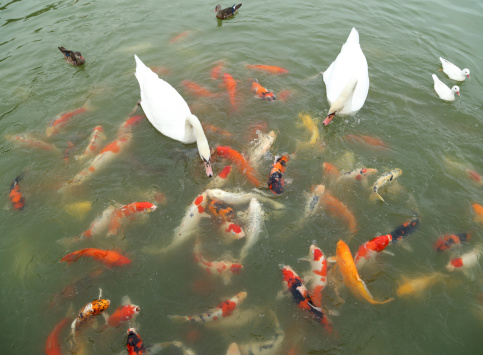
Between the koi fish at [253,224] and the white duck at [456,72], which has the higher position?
the white duck at [456,72]

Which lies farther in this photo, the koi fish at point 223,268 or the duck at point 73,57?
the duck at point 73,57

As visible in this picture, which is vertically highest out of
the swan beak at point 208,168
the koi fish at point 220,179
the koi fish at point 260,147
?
the swan beak at point 208,168

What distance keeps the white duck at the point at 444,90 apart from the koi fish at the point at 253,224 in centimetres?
712

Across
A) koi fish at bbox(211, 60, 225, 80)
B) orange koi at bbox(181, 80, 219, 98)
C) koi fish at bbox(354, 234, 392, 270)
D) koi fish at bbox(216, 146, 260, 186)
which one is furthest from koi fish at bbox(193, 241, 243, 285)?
koi fish at bbox(211, 60, 225, 80)

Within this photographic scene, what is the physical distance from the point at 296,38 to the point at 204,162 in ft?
25.7

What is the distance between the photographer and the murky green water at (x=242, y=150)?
524 cm

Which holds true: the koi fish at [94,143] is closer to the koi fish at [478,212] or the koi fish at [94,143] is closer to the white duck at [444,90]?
the koi fish at [478,212]

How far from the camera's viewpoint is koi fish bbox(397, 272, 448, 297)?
546cm

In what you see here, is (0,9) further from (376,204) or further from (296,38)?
(376,204)

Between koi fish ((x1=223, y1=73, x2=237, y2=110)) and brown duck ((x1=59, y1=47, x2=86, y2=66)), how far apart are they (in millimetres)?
5219

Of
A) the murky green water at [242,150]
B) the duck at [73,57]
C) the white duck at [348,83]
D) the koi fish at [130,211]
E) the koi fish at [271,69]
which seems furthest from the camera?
the duck at [73,57]

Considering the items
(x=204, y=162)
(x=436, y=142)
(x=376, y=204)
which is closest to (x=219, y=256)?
(x=204, y=162)

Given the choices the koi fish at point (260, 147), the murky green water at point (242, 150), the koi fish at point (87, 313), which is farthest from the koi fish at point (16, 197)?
the koi fish at point (260, 147)

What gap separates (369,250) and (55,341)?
5673 millimetres
